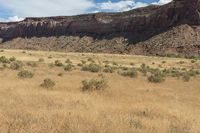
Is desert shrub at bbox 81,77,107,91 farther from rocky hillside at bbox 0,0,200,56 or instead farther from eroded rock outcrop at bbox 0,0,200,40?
eroded rock outcrop at bbox 0,0,200,40

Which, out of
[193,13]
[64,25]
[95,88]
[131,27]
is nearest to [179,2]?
[193,13]

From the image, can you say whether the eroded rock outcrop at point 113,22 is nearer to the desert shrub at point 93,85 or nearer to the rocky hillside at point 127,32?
the rocky hillside at point 127,32

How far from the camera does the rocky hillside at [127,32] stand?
8669cm

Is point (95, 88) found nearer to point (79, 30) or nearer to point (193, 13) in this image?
point (193, 13)

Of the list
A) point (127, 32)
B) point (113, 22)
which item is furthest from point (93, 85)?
point (113, 22)

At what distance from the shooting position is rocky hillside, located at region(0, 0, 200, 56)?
86688 mm

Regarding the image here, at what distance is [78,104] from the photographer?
11961 mm

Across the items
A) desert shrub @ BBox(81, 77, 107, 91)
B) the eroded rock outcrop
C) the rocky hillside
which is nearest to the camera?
desert shrub @ BBox(81, 77, 107, 91)

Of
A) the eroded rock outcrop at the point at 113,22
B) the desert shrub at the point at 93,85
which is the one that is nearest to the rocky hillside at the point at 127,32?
the eroded rock outcrop at the point at 113,22

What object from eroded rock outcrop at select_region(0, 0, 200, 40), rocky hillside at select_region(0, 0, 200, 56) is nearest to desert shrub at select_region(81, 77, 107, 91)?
rocky hillside at select_region(0, 0, 200, 56)

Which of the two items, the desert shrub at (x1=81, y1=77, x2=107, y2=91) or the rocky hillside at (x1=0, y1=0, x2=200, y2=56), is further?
the rocky hillside at (x1=0, y1=0, x2=200, y2=56)

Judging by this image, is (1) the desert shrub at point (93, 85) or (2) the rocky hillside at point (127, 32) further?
(2) the rocky hillside at point (127, 32)

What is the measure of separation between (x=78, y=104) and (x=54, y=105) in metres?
0.86

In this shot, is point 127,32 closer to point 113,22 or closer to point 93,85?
point 113,22
